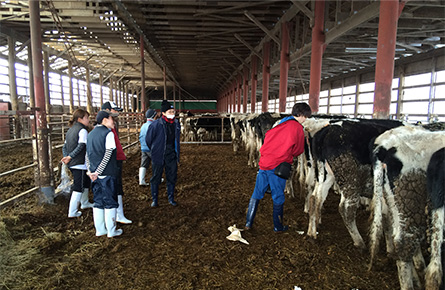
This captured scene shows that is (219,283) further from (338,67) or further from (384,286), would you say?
(338,67)

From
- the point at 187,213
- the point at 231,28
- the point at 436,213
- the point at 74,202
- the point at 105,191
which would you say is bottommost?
the point at 187,213

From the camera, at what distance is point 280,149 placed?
390cm

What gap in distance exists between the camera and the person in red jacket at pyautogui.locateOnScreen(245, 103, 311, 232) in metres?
3.87

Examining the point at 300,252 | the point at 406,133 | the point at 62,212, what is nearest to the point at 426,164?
the point at 406,133

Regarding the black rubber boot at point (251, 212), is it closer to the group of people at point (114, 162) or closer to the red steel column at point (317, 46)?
the group of people at point (114, 162)

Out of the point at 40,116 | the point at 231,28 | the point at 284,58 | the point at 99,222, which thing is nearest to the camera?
the point at 99,222

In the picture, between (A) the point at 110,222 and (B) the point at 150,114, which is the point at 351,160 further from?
(B) the point at 150,114

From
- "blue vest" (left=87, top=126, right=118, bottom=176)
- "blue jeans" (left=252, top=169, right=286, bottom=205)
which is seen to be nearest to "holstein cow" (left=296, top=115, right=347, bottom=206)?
"blue jeans" (left=252, top=169, right=286, bottom=205)

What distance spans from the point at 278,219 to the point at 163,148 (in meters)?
2.41

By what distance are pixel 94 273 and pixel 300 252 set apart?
2.51 metres

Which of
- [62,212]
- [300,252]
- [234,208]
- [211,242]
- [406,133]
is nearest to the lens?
[406,133]

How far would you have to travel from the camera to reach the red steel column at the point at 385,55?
522 cm

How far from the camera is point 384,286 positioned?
2928 millimetres

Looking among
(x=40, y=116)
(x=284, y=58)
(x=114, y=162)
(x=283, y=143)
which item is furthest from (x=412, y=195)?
(x=284, y=58)
